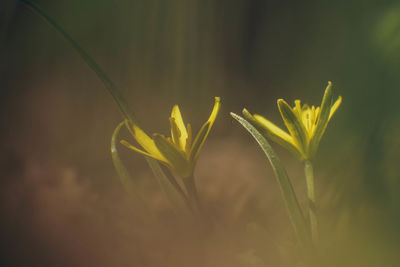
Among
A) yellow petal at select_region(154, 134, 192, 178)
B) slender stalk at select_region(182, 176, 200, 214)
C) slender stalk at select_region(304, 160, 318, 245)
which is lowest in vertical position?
slender stalk at select_region(304, 160, 318, 245)

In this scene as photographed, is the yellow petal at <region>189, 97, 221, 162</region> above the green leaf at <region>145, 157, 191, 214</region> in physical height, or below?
above

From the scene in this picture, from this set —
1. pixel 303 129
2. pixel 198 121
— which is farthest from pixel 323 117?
pixel 198 121

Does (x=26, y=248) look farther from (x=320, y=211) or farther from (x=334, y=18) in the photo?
(x=334, y=18)

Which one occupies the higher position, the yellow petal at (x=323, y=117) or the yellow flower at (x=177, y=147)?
the yellow flower at (x=177, y=147)

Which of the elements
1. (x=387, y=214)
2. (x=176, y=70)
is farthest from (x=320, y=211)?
(x=176, y=70)

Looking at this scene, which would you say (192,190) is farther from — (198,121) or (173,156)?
(198,121)

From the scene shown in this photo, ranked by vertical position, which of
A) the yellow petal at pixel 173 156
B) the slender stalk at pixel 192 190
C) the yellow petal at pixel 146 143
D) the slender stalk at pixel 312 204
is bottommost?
the slender stalk at pixel 312 204
